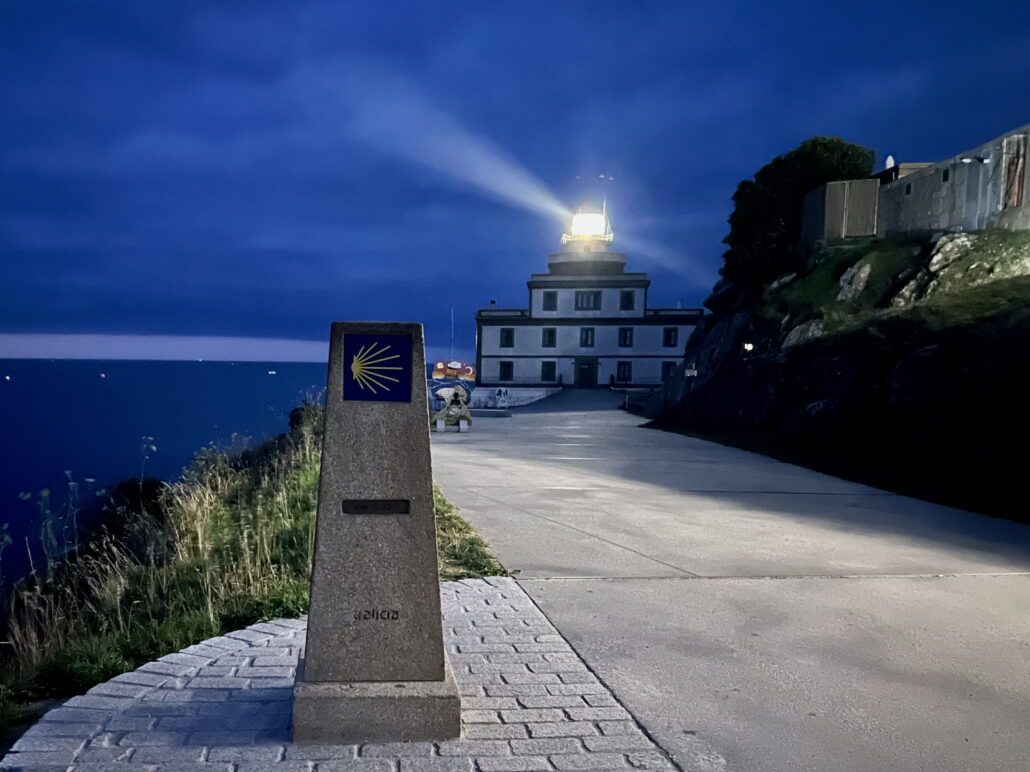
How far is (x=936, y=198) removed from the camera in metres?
29.8

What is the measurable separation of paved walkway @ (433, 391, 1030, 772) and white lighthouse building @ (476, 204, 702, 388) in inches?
1667

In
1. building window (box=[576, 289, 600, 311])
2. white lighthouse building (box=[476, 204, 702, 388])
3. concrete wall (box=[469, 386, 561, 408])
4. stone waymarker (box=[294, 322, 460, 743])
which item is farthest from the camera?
building window (box=[576, 289, 600, 311])

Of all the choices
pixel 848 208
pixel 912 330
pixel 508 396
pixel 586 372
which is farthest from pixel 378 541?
pixel 586 372

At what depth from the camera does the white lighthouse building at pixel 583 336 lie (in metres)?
54.0

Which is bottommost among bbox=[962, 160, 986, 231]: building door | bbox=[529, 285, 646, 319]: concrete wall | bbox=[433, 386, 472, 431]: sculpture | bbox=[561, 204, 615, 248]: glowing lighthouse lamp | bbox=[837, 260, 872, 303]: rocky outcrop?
bbox=[433, 386, 472, 431]: sculpture

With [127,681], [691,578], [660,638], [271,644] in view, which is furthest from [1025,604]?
[127,681]

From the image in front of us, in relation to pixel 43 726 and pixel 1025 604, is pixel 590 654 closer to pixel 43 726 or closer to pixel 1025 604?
pixel 43 726

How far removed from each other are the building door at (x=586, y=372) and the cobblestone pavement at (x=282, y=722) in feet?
163

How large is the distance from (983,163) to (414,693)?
1231 inches

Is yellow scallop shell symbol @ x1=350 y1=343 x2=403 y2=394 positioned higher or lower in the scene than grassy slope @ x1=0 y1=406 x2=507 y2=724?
higher

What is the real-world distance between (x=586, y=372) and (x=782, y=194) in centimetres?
2045

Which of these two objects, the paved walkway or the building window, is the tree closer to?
the building window

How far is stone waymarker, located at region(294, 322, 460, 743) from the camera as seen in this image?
354 cm

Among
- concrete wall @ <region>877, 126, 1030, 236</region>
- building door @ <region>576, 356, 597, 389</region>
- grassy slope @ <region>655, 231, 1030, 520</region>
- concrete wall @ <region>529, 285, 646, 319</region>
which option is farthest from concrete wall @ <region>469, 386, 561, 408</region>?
concrete wall @ <region>877, 126, 1030, 236</region>
